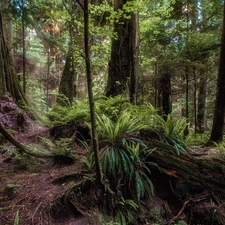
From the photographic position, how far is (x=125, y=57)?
226 inches

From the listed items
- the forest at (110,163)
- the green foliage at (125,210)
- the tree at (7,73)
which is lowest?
the green foliage at (125,210)

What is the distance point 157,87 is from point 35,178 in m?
7.21

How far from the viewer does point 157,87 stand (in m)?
9.02

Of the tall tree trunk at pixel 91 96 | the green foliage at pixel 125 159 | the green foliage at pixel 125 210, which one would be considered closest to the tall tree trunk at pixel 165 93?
the green foliage at pixel 125 159

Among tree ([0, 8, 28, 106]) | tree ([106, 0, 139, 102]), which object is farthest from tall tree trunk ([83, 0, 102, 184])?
tree ([0, 8, 28, 106])

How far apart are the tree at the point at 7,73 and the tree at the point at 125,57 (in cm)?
275

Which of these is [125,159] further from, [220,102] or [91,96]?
[220,102]

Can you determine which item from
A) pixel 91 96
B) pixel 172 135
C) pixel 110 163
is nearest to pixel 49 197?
pixel 110 163

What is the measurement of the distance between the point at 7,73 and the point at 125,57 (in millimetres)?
3538

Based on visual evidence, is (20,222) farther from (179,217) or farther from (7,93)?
(7,93)

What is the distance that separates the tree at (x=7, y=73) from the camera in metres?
5.38

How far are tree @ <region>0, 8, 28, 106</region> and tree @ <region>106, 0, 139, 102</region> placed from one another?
2.75 metres

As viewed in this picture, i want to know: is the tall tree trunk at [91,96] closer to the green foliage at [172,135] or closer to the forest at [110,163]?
the forest at [110,163]

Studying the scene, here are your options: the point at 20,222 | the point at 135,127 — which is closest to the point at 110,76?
the point at 135,127
